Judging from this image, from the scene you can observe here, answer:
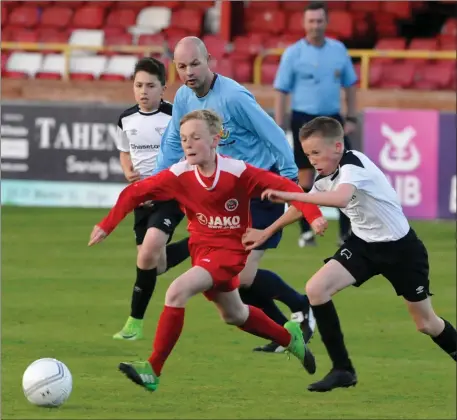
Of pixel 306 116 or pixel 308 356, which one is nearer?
pixel 308 356

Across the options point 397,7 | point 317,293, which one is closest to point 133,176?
point 317,293

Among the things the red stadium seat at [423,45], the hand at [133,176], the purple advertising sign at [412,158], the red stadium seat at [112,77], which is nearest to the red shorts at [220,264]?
the hand at [133,176]

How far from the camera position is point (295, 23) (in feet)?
72.3

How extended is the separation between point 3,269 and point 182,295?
17.8 ft

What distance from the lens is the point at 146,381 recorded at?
7.25 metres

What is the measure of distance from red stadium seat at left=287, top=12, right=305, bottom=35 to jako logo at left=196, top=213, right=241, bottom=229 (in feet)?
47.8

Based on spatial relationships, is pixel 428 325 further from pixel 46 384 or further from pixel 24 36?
pixel 24 36

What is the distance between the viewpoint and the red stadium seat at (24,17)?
77.3 feet

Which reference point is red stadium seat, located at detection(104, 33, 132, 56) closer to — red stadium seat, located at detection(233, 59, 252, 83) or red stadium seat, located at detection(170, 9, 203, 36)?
red stadium seat, located at detection(170, 9, 203, 36)

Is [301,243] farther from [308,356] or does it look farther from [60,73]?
[60,73]

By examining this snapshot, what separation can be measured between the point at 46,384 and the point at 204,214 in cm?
125

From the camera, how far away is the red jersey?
7.46 metres

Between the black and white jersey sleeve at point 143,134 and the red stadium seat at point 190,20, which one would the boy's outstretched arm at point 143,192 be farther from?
the red stadium seat at point 190,20

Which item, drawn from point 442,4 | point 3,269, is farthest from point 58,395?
point 442,4
